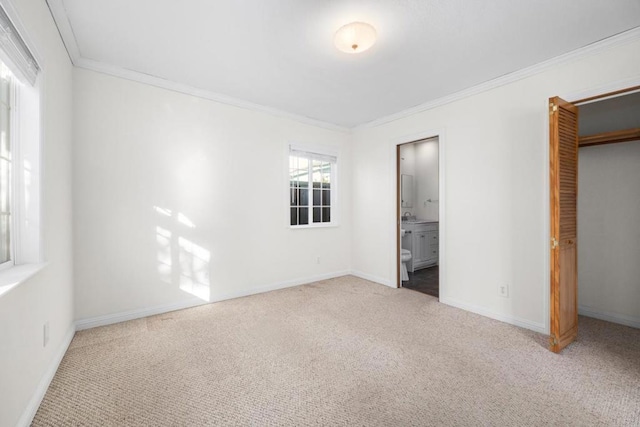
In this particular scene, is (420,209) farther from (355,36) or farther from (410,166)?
(355,36)

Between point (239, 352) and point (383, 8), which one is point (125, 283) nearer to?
point (239, 352)

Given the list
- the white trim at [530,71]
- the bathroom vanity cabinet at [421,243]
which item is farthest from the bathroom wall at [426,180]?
the white trim at [530,71]

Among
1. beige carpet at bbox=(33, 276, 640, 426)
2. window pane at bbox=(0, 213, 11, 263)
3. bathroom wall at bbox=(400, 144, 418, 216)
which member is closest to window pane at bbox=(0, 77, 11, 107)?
window pane at bbox=(0, 213, 11, 263)

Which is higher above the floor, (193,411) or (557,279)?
(557,279)

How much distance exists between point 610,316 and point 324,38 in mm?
4004

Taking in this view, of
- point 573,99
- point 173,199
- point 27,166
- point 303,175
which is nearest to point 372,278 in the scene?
point 303,175

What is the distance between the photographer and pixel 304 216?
4492mm

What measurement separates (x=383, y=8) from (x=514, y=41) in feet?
4.17

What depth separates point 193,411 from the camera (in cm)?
164

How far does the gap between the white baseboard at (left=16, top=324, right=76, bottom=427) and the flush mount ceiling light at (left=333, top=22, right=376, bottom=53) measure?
10.1 ft

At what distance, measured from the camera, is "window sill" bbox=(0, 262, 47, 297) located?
1.36m

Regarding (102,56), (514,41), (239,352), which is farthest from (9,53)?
(514,41)

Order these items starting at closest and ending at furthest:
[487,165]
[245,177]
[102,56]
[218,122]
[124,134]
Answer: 1. [102,56]
2. [124,134]
3. [487,165]
4. [218,122]
5. [245,177]

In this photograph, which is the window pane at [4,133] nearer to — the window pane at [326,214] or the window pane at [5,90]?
the window pane at [5,90]
